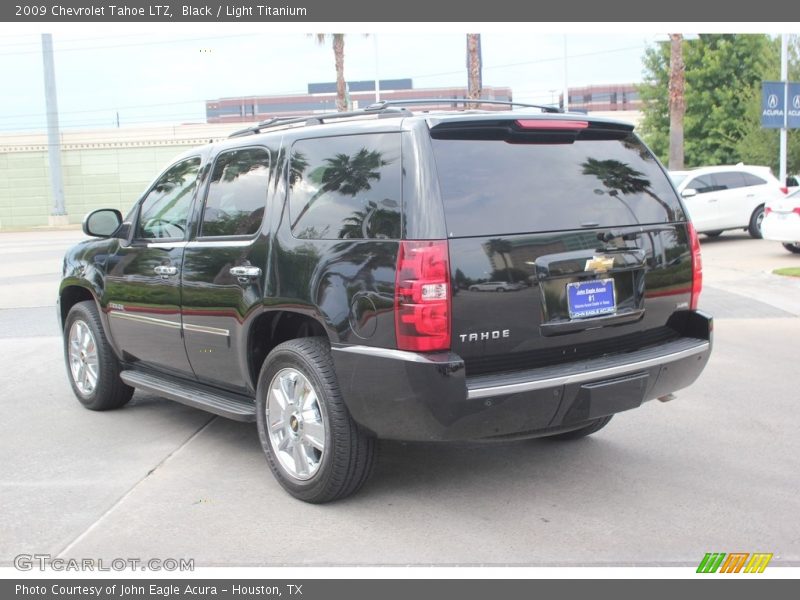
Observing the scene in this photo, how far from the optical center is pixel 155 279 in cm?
573

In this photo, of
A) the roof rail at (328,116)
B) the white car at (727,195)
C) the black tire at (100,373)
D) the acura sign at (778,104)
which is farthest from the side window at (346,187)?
the acura sign at (778,104)

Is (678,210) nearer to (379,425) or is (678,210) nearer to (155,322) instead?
(379,425)

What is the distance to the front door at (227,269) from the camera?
4.91m

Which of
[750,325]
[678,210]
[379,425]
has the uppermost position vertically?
[678,210]

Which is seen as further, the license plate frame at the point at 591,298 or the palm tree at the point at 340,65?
the palm tree at the point at 340,65

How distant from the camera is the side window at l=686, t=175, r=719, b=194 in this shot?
19.2 meters

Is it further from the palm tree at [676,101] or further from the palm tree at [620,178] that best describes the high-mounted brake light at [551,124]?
the palm tree at [676,101]

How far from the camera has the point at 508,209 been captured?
13.7 feet

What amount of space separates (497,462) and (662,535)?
1333 mm

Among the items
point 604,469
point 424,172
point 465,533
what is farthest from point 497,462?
point 424,172

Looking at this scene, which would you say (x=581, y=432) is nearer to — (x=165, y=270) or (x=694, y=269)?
(x=694, y=269)

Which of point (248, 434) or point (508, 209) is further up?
point (508, 209)

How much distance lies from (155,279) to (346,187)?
6.24 feet

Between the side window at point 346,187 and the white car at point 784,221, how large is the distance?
13.1m
